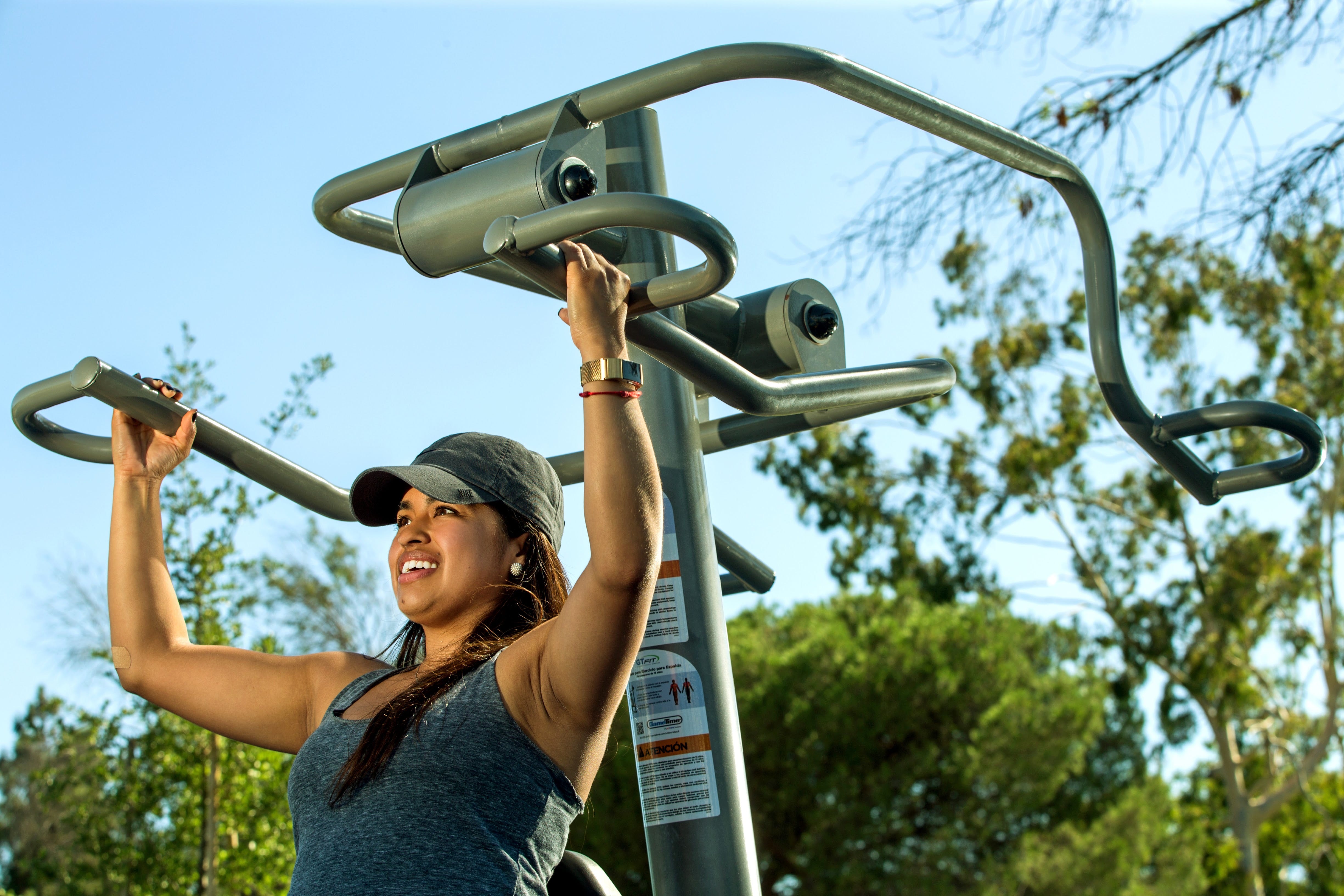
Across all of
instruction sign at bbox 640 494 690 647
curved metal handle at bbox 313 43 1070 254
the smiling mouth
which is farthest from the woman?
curved metal handle at bbox 313 43 1070 254

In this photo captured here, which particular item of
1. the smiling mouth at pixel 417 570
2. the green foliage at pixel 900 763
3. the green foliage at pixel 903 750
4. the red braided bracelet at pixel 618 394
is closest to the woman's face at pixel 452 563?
the smiling mouth at pixel 417 570

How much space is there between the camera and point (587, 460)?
1302 mm

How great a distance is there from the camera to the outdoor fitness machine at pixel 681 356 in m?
1.36

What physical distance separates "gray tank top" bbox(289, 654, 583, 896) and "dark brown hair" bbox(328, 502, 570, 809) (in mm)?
16

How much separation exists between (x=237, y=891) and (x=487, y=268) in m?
3.47

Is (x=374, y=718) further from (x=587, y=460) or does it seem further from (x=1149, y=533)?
(x=1149, y=533)

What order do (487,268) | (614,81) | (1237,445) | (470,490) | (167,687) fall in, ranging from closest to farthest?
(614,81) < (470,490) < (167,687) < (487,268) < (1237,445)

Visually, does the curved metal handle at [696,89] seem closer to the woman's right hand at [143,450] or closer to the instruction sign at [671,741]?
the woman's right hand at [143,450]

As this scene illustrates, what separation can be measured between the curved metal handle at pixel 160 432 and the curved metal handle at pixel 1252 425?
133cm

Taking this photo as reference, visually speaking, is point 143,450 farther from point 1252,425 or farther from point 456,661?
point 1252,425

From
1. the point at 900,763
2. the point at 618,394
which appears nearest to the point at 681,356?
the point at 618,394

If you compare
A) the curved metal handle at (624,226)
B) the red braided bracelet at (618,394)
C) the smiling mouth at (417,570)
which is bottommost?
the smiling mouth at (417,570)

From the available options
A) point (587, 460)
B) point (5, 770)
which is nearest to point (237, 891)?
point (587, 460)

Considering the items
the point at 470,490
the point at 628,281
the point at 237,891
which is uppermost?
the point at 628,281
